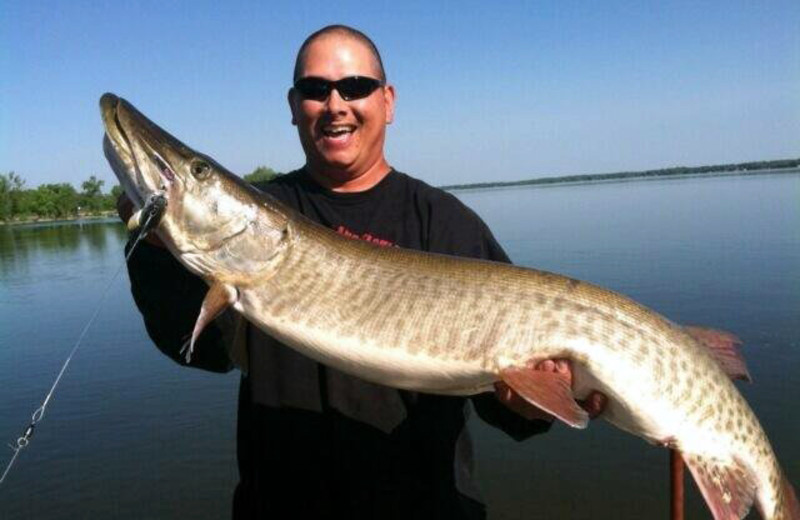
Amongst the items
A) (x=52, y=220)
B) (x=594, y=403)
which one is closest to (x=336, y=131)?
(x=594, y=403)

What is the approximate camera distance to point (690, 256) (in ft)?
70.0

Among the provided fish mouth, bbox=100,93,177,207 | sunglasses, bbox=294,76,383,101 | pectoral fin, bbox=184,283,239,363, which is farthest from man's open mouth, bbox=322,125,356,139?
pectoral fin, bbox=184,283,239,363

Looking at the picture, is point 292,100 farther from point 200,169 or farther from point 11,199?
point 11,199

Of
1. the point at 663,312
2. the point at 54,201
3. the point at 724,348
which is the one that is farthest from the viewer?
the point at 54,201

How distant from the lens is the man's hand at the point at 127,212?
9.51ft

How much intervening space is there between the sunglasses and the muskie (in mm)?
600

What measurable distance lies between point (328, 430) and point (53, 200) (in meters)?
126

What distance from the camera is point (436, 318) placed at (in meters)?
2.74

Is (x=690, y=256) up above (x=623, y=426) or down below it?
below

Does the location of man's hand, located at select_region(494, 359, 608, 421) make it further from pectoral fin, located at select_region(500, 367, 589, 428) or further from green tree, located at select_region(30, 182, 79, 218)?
green tree, located at select_region(30, 182, 79, 218)

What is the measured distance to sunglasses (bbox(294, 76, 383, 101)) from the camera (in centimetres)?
312

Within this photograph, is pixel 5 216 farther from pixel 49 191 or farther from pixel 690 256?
pixel 690 256

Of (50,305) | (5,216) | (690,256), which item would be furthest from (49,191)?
(690,256)

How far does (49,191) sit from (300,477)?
12745 centimetres
